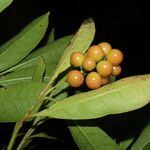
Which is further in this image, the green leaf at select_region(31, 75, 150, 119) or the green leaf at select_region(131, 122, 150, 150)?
the green leaf at select_region(131, 122, 150, 150)

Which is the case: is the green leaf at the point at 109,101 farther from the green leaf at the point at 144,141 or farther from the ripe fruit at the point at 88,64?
the green leaf at the point at 144,141

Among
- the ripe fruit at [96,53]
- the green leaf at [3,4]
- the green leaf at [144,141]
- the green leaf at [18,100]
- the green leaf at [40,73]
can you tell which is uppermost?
the green leaf at [3,4]

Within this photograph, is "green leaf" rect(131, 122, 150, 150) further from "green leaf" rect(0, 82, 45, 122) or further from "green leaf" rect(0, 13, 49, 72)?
"green leaf" rect(0, 13, 49, 72)

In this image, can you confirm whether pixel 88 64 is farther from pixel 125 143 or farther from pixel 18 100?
pixel 125 143

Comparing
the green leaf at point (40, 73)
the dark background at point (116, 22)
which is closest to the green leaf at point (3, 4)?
the green leaf at point (40, 73)

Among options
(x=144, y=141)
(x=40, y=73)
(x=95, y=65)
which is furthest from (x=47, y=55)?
(x=144, y=141)

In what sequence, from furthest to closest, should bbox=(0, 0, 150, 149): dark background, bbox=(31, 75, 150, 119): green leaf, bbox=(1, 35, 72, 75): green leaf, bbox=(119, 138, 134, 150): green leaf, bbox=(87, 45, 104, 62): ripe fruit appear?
1. bbox=(0, 0, 150, 149): dark background
2. bbox=(1, 35, 72, 75): green leaf
3. bbox=(119, 138, 134, 150): green leaf
4. bbox=(87, 45, 104, 62): ripe fruit
5. bbox=(31, 75, 150, 119): green leaf

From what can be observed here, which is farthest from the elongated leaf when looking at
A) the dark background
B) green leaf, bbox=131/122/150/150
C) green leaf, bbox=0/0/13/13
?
the dark background
